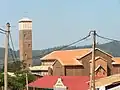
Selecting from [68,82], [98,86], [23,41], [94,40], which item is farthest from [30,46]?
[94,40]

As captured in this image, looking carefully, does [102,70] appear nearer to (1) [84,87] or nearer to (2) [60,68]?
(2) [60,68]

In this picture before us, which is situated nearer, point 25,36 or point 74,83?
point 74,83

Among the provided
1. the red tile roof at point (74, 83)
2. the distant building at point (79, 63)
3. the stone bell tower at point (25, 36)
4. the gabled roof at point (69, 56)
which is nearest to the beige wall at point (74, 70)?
the distant building at point (79, 63)

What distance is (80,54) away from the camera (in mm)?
75438

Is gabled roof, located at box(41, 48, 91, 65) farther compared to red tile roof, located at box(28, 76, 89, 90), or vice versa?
gabled roof, located at box(41, 48, 91, 65)

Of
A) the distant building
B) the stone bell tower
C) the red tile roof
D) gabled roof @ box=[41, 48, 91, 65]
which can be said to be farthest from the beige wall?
the stone bell tower

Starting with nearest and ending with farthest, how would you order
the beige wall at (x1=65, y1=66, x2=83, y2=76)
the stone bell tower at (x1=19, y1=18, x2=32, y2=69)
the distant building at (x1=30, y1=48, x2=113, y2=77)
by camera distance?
1. the distant building at (x1=30, y1=48, x2=113, y2=77)
2. the beige wall at (x1=65, y1=66, x2=83, y2=76)
3. the stone bell tower at (x1=19, y1=18, x2=32, y2=69)

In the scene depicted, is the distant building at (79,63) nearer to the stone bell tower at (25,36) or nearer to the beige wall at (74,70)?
the beige wall at (74,70)

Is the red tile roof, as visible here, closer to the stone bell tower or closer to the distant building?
the distant building

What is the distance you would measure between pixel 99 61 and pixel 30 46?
48.1 meters

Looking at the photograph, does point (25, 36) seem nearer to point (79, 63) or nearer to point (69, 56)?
point (69, 56)

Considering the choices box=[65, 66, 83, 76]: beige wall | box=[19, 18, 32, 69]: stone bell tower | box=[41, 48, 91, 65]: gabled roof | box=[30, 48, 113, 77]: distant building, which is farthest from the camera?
box=[19, 18, 32, 69]: stone bell tower

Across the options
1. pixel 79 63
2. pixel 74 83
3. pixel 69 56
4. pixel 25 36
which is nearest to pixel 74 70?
pixel 79 63

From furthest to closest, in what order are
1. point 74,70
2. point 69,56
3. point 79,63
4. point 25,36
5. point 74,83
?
point 25,36 < point 69,56 < point 74,70 < point 79,63 < point 74,83
